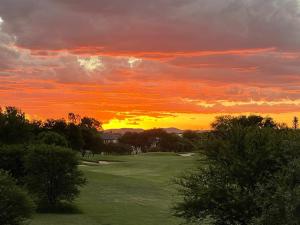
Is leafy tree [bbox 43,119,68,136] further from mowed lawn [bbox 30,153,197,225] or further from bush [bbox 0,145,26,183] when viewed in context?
bush [bbox 0,145,26,183]

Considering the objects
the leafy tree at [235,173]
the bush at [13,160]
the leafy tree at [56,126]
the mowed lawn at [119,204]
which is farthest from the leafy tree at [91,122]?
the leafy tree at [235,173]

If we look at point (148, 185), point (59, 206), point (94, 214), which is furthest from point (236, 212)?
point (148, 185)

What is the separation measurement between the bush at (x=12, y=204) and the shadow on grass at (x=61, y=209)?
10.3 metres

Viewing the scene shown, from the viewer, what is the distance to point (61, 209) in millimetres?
30953

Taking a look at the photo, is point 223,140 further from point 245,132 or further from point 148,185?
point 148,185

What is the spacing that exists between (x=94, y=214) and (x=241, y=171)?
10.7 metres

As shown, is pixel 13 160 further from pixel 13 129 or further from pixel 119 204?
pixel 13 129

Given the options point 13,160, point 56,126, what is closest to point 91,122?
point 56,126

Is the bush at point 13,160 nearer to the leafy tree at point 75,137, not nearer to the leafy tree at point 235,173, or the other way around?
the leafy tree at point 235,173

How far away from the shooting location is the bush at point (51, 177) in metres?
31.4

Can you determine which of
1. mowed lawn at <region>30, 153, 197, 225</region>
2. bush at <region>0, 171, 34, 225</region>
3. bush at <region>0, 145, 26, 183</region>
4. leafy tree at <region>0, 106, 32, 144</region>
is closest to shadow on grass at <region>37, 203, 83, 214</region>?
mowed lawn at <region>30, 153, 197, 225</region>


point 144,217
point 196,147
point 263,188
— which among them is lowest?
point 144,217

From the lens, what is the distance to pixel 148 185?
4847cm

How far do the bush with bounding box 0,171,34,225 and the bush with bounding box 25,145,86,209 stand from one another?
1130 centimetres
